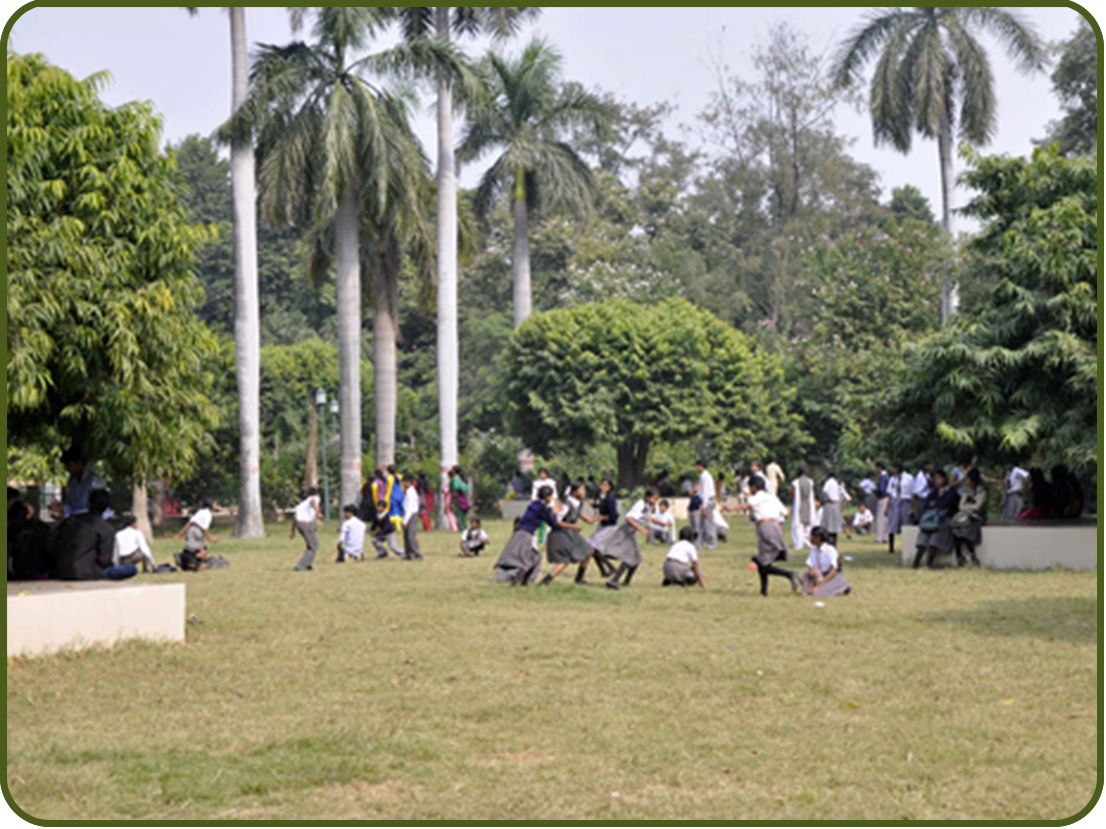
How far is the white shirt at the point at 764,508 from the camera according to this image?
17.0 meters

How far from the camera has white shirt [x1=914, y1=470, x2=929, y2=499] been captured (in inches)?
939

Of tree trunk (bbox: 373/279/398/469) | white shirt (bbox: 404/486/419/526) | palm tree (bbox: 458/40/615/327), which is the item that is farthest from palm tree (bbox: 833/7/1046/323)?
white shirt (bbox: 404/486/419/526)

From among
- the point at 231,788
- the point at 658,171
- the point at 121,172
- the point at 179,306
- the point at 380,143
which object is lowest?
the point at 231,788

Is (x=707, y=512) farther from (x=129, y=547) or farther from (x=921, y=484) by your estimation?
(x=129, y=547)

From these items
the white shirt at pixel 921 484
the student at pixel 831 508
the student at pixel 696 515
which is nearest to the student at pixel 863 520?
the student at pixel 831 508

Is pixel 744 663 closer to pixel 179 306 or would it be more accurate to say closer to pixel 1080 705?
pixel 1080 705

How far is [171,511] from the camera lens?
170ft

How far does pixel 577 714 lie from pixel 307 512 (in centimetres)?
1338

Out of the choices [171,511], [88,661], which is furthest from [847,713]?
[171,511]

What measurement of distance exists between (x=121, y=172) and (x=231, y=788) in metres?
7.78

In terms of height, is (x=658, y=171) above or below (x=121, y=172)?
above

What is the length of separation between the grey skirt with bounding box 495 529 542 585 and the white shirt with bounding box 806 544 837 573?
3336 millimetres

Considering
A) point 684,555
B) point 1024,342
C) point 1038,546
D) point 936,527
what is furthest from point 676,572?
point 1024,342

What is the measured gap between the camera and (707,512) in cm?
2566
